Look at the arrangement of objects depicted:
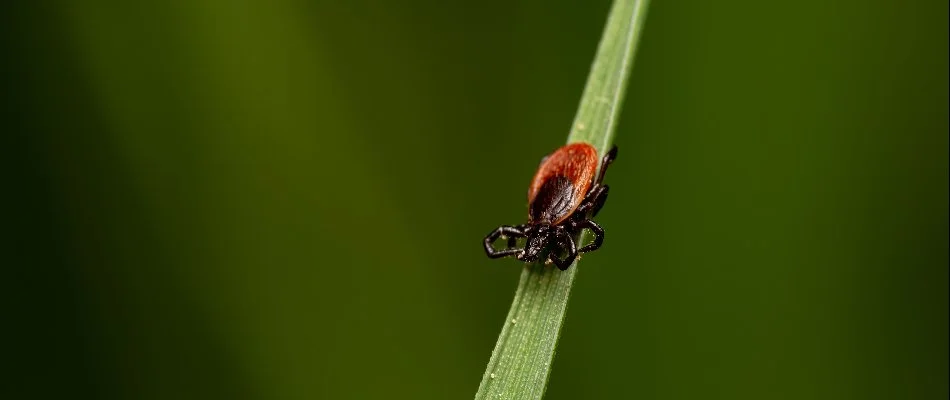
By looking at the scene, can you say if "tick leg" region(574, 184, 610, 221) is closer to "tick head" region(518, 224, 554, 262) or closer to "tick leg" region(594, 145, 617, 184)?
"tick leg" region(594, 145, 617, 184)

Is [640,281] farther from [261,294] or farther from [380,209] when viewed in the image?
[261,294]

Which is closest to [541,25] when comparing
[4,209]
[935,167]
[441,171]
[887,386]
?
[441,171]

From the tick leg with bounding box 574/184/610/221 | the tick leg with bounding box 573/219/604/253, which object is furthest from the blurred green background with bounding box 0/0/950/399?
the tick leg with bounding box 573/219/604/253

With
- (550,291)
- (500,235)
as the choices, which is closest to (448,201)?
(500,235)

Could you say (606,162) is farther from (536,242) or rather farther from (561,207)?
(536,242)

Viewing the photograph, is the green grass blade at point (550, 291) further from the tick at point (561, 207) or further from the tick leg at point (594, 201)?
the tick leg at point (594, 201)

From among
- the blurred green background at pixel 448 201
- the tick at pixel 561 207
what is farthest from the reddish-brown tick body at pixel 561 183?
the blurred green background at pixel 448 201

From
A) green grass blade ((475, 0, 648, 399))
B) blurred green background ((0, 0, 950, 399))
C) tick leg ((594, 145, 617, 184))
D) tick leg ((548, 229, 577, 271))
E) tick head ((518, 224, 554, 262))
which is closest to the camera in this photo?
green grass blade ((475, 0, 648, 399))
